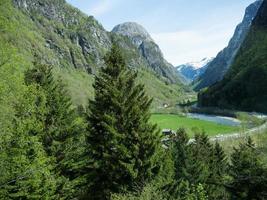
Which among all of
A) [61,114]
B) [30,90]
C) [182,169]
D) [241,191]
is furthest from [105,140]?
[182,169]

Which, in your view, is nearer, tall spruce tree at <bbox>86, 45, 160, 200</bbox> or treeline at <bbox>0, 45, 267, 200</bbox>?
treeline at <bbox>0, 45, 267, 200</bbox>

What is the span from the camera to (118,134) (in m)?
35.9

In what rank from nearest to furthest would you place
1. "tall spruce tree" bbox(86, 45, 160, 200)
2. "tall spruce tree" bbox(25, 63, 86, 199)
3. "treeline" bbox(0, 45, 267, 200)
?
"treeline" bbox(0, 45, 267, 200)
"tall spruce tree" bbox(86, 45, 160, 200)
"tall spruce tree" bbox(25, 63, 86, 199)

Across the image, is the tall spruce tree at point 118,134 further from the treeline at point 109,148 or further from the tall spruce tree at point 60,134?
the tall spruce tree at point 60,134

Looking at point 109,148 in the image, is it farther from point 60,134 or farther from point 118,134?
point 60,134

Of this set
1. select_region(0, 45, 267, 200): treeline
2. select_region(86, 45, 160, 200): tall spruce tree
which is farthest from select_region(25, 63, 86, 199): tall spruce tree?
select_region(86, 45, 160, 200): tall spruce tree

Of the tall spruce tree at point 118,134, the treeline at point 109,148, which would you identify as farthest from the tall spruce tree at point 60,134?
the tall spruce tree at point 118,134

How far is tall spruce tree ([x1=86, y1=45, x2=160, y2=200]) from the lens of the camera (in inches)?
1417

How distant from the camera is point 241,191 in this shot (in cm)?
3769

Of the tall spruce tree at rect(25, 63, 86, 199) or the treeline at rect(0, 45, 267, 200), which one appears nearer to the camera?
the treeline at rect(0, 45, 267, 200)

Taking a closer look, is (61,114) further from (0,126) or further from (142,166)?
(0,126)

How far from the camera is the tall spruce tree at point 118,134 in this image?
A: 3600 cm

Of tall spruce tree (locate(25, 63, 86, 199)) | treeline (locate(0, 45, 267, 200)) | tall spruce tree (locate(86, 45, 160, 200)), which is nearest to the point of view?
treeline (locate(0, 45, 267, 200))

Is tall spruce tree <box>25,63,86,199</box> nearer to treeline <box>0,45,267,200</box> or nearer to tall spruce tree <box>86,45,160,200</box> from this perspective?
treeline <box>0,45,267,200</box>
